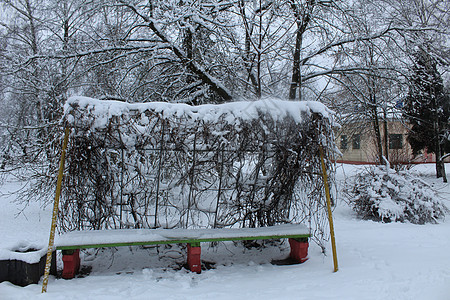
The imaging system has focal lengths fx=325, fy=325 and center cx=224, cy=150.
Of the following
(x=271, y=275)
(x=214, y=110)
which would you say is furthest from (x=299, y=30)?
(x=271, y=275)

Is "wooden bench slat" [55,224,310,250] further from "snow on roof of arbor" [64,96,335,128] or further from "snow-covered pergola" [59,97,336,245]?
"snow on roof of arbor" [64,96,335,128]

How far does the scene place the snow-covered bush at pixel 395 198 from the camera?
7.71 meters

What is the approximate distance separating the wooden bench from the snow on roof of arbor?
4.75 feet

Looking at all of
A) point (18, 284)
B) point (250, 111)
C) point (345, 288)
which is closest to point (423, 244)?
point (345, 288)

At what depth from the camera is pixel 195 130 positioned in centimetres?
442

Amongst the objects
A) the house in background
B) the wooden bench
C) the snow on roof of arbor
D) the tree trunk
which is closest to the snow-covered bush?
the house in background

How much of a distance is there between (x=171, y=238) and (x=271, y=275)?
56.3 inches

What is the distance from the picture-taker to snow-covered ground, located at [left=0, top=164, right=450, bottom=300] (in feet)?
12.0

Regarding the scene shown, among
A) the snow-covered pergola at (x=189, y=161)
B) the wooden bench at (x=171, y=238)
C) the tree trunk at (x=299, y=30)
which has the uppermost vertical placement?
the tree trunk at (x=299, y=30)

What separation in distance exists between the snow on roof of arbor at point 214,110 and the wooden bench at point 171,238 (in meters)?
1.45

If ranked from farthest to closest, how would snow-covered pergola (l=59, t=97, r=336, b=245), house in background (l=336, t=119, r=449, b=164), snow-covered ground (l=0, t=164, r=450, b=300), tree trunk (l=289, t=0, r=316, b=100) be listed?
house in background (l=336, t=119, r=449, b=164) → tree trunk (l=289, t=0, r=316, b=100) → snow-covered pergola (l=59, t=97, r=336, b=245) → snow-covered ground (l=0, t=164, r=450, b=300)

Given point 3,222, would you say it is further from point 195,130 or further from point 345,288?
point 345,288

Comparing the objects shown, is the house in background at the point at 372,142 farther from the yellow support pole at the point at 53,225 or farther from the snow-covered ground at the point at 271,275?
the yellow support pole at the point at 53,225

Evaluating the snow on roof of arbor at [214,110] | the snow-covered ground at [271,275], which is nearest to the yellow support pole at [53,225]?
the snow-covered ground at [271,275]
